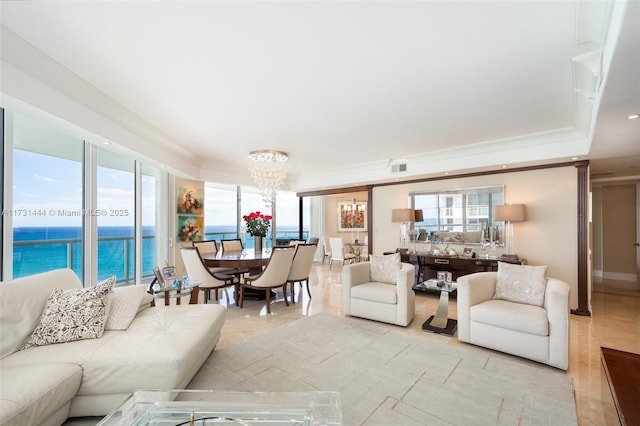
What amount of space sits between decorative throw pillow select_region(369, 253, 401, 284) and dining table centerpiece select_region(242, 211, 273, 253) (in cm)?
207

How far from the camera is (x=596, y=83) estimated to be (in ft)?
7.67

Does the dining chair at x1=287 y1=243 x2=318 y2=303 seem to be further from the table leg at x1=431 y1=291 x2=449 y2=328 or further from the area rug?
the table leg at x1=431 y1=291 x2=449 y2=328

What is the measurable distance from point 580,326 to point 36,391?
5.37m

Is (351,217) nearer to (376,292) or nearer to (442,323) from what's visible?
(376,292)

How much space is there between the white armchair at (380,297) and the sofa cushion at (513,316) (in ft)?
2.58

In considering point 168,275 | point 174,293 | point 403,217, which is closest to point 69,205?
point 168,275

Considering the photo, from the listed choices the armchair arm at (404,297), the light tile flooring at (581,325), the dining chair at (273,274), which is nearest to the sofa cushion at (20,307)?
the light tile flooring at (581,325)

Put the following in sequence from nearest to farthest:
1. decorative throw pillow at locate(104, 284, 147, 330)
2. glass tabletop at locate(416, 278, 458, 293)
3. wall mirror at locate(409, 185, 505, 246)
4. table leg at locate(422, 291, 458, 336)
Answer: decorative throw pillow at locate(104, 284, 147, 330) < table leg at locate(422, 291, 458, 336) < glass tabletop at locate(416, 278, 458, 293) < wall mirror at locate(409, 185, 505, 246)

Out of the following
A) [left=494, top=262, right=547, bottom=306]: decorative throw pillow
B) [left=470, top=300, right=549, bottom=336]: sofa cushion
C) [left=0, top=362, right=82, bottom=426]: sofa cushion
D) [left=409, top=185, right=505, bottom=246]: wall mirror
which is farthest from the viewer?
[left=409, top=185, right=505, bottom=246]: wall mirror

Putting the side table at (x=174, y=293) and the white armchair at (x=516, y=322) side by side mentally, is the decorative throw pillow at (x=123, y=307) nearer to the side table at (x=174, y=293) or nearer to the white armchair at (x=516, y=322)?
the side table at (x=174, y=293)

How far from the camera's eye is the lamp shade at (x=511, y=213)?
452cm

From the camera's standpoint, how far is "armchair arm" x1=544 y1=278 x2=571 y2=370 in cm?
251

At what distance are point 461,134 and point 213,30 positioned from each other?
362 cm

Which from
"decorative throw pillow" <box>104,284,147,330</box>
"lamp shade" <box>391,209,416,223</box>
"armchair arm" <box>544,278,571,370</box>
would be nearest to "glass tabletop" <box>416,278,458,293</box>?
"armchair arm" <box>544,278,571,370</box>
